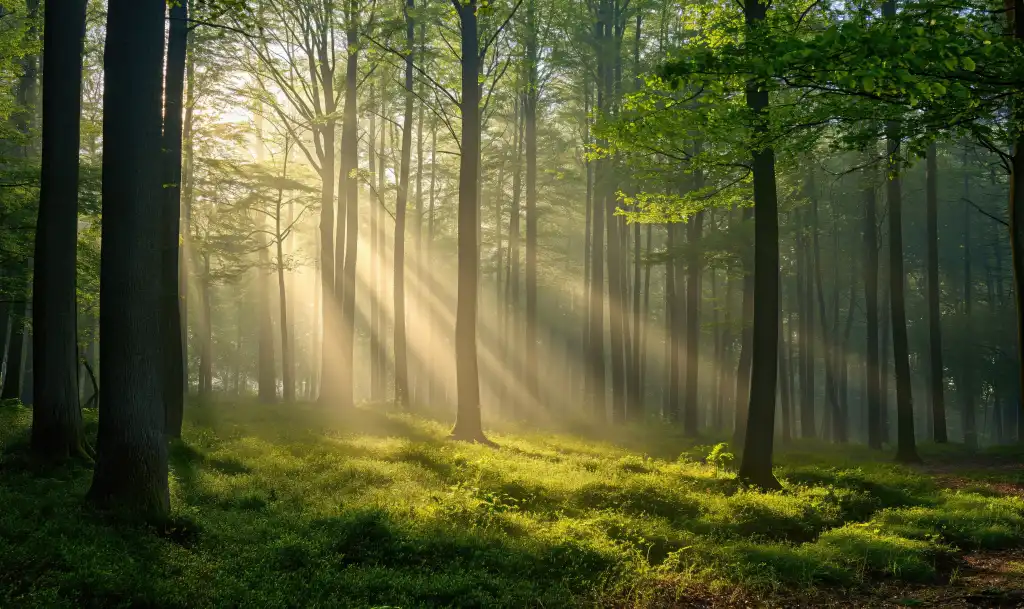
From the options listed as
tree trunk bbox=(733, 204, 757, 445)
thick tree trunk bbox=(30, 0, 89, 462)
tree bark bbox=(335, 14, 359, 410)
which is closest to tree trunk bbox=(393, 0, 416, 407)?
tree bark bbox=(335, 14, 359, 410)

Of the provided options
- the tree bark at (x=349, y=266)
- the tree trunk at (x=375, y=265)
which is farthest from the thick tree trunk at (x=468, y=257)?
the tree trunk at (x=375, y=265)

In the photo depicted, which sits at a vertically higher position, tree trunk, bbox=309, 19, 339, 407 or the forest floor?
tree trunk, bbox=309, 19, 339, 407

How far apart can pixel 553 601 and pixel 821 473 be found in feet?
29.2

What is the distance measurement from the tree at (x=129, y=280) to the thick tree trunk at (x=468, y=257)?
9.13 meters

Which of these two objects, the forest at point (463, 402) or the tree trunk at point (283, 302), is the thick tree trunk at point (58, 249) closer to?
the forest at point (463, 402)

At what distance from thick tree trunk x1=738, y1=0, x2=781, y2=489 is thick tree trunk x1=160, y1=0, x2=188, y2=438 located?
10986 millimetres

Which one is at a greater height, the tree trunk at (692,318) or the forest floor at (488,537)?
the tree trunk at (692,318)

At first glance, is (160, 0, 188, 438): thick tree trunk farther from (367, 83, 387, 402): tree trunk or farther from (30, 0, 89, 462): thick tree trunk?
(367, 83, 387, 402): tree trunk

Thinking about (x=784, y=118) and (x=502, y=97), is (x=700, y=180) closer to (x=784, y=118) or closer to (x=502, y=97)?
(x=502, y=97)

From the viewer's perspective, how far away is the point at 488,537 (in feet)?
24.5

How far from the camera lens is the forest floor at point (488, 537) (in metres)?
5.75

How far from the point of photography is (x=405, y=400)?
24906 mm

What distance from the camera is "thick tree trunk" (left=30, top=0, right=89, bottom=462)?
9.16m

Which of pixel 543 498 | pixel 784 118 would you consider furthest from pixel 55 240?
pixel 784 118
